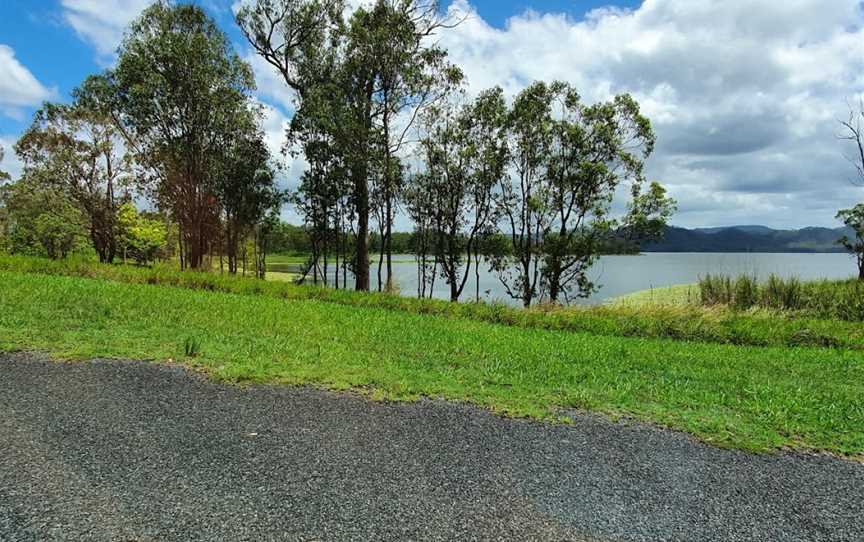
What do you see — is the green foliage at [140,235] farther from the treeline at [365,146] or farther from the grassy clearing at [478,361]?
the grassy clearing at [478,361]

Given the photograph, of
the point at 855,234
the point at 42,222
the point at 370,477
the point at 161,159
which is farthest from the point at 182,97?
the point at 855,234

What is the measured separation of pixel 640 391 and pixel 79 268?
564 inches

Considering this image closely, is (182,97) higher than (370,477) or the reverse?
higher

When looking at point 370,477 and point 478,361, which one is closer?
point 370,477

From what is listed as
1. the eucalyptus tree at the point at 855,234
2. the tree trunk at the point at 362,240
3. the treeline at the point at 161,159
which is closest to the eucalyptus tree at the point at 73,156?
the treeline at the point at 161,159

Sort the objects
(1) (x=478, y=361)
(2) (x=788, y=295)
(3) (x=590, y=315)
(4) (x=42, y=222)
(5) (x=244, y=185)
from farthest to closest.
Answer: (4) (x=42, y=222), (5) (x=244, y=185), (2) (x=788, y=295), (3) (x=590, y=315), (1) (x=478, y=361)

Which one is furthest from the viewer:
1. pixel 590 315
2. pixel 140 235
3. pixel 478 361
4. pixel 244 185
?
pixel 140 235

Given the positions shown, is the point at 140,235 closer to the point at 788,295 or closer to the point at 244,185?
the point at 244,185

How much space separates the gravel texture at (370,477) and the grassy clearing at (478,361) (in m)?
0.50

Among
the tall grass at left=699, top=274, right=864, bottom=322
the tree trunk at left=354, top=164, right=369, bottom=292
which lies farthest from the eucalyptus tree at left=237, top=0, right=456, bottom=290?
the tall grass at left=699, top=274, right=864, bottom=322

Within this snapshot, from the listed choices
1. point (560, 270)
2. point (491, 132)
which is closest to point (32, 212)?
point (491, 132)

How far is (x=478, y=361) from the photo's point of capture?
5852 mm

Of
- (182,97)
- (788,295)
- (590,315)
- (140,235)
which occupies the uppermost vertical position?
(182,97)

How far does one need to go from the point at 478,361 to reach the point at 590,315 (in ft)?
18.6
